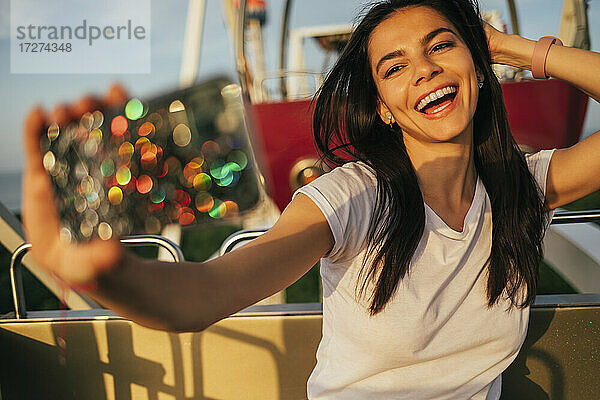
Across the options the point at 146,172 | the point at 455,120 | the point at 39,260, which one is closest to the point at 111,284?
the point at 39,260

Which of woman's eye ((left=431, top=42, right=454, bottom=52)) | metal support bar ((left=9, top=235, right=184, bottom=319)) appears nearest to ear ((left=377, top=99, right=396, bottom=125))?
woman's eye ((left=431, top=42, right=454, bottom=52))

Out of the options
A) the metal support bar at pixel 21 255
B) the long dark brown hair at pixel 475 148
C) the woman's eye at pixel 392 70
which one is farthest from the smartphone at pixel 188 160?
the woman's eye at pixel 392 70

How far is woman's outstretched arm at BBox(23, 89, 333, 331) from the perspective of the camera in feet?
1.10

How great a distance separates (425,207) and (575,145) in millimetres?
375

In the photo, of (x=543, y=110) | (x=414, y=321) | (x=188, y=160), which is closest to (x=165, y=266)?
(x=414, y=321)

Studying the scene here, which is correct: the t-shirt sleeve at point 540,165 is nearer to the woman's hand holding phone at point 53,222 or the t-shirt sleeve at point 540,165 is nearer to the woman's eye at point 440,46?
the woman's eye at point 440,46

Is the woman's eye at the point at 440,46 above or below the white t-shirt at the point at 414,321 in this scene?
above

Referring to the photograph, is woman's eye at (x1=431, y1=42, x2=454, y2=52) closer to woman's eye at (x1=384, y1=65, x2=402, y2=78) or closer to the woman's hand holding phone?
woman's eye at (x1=384, y1=65, x2=402, y2=78)

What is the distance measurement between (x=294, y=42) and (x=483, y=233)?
2.80 metres

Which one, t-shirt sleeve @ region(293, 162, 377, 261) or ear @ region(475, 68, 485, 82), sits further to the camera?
ear @ region(475, 68, 485, 82)

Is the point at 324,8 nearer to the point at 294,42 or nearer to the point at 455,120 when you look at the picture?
the point at 294,42

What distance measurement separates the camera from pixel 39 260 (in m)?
0.35

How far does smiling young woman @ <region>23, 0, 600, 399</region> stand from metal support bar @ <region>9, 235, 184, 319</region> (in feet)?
1.75

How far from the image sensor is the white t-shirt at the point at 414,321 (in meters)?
0.83
